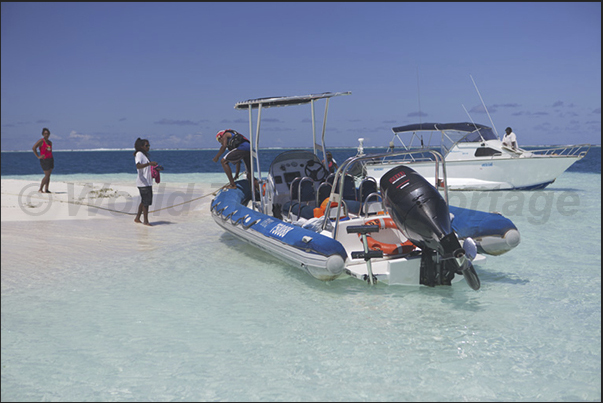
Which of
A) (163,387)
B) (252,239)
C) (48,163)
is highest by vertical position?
(48,163)

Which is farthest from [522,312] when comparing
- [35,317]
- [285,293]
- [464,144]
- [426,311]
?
[464,144]

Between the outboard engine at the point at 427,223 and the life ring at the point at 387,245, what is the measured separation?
1.15 ft

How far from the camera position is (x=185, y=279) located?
18.1ft

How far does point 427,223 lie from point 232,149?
478cm

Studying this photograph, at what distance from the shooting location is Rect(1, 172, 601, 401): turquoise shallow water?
10.4 feet

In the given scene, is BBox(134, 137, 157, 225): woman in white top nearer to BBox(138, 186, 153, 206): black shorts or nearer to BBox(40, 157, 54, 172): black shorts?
BBox(138, 186, 153, 206): black shorts

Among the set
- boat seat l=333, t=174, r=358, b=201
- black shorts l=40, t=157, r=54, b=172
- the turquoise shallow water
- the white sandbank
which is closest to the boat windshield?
the white sandbank

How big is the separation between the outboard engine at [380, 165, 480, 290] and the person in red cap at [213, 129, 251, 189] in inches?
157

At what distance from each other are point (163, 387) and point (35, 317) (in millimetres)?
1614

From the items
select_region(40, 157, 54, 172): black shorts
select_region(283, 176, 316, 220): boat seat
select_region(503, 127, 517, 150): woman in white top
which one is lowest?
select_region(283, 176, 316, 220): boat seat

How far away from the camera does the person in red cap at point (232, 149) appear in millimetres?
8297

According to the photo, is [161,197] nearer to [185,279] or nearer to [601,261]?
[185,279]

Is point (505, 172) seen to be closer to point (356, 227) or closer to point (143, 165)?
point (143, 165)

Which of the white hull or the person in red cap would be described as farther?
the white hull
